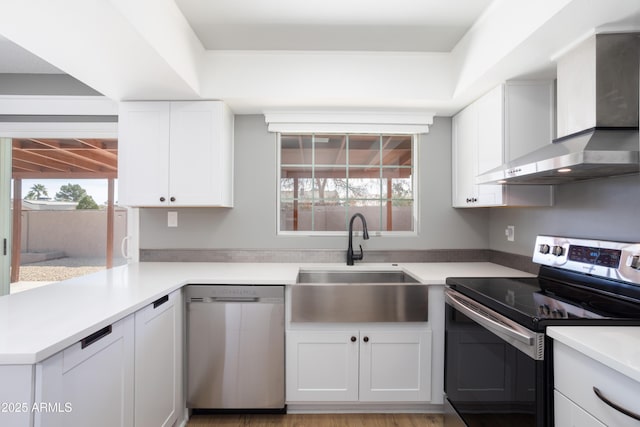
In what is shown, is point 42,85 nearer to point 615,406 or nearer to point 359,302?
point 359,302

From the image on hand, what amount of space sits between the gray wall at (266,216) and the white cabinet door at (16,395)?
1.70 meters

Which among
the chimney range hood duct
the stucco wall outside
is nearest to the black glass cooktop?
the chimney range hood duct

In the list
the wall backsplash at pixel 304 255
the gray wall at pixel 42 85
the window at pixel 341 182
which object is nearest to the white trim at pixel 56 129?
the gray wall at pixel 42 85

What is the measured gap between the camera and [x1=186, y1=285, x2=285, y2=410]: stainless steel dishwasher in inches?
73.5

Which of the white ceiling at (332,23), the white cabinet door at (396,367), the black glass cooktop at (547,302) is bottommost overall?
the white cabinet door at (396,367)

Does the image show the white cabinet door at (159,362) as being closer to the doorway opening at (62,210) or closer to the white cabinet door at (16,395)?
the white cabinet door at (16,395)

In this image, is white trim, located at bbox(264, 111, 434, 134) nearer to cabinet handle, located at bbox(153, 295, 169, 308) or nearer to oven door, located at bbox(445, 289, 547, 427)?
oven door, located at bbox(445, 289, 547, 427)

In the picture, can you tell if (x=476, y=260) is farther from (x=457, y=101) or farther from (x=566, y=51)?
(x=566, y=51)

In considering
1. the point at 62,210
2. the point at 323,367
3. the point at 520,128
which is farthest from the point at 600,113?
the point at 62,210

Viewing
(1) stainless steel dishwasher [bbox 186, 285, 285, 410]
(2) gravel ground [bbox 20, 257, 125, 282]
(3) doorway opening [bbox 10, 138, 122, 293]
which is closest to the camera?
(1) stainless steel dishwasher [bbox 186, 285, 285, 410]

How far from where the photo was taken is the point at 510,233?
7.54ft

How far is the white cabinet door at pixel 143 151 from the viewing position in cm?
219

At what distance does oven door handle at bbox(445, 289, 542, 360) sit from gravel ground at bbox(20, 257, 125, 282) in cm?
365

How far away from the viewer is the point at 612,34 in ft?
4.39
